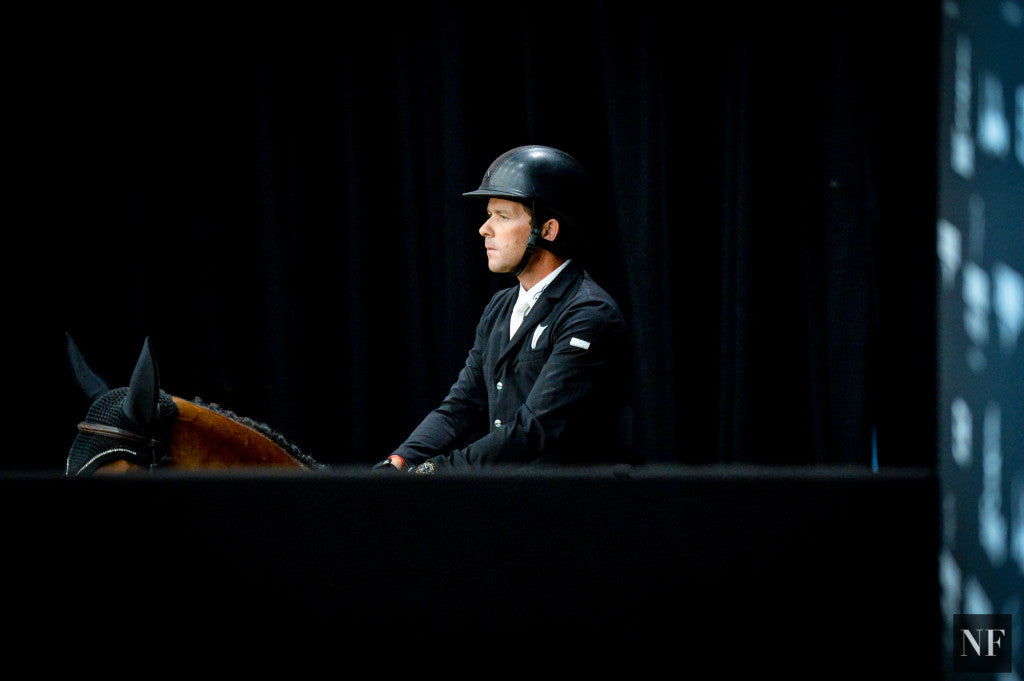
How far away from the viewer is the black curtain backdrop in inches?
125

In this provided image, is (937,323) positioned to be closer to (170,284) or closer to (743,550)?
(743,550)

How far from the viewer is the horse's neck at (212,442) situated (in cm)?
152

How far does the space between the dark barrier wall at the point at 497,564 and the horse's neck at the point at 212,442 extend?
0.74m

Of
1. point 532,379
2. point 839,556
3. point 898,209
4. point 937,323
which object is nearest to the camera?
point 839,556

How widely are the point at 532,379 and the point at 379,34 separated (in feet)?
6.14

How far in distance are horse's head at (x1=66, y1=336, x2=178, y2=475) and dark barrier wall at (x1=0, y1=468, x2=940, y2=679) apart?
2.12 feet

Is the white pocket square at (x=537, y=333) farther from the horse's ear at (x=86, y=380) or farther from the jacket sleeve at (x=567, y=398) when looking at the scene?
the horse's ear at (x=86, y=380)

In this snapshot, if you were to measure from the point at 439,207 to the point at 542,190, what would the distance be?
122 centimetres

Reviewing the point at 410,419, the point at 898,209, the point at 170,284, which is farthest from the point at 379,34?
the point at 898,209

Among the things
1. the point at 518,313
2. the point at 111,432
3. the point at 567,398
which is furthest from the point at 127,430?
the point at 518,313

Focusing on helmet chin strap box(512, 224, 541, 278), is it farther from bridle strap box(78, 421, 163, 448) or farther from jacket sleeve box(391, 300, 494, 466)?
bridle strap box(78, 421, 163, 448)

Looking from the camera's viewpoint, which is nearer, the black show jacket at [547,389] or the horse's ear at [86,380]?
the horse's ear at [86,380]

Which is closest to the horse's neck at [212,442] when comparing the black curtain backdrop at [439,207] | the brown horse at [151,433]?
the brown horse at [151,433]

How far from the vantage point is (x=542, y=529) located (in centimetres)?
79
